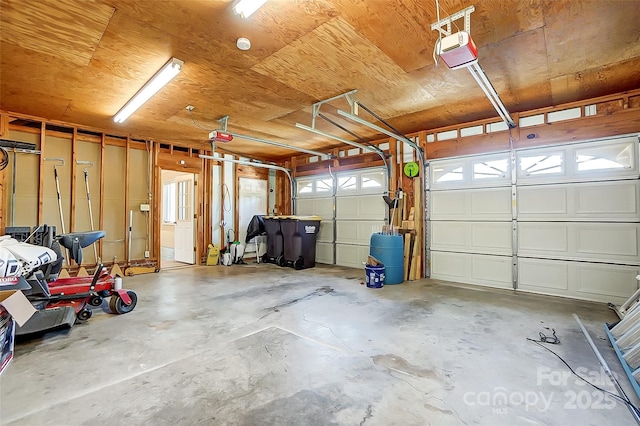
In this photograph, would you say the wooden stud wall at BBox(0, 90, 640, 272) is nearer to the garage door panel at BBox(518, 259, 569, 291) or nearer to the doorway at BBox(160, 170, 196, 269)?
the doorway at BBox(160, 170, 196, 269)

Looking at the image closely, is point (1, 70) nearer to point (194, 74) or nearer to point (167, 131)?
point (194, 74)

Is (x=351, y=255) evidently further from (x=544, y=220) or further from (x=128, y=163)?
(x=128, y=163)

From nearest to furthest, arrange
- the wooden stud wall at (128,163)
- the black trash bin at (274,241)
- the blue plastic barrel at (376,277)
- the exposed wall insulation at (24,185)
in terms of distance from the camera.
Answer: the wooden stud wall at (128,163) < the exposed wall insulation at (24,185) < the blue plastic barrel at (376,277) < the black trash bin at (274,241)

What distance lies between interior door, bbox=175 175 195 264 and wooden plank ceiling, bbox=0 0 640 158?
2731 mm

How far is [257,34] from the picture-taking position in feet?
8.79

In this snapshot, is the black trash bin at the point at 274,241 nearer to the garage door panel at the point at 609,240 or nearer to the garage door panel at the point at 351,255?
the garage door panel at the point at 351,255

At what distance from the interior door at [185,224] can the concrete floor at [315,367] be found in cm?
339

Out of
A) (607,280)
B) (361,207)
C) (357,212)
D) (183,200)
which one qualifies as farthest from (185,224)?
(607,280)

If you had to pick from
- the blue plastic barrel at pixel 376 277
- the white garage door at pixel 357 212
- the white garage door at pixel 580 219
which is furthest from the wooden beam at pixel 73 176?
the white garage door at pixel 580 219

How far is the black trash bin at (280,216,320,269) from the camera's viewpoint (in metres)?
6.61

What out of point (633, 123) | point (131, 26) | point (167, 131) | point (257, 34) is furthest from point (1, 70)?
point (633, 123)

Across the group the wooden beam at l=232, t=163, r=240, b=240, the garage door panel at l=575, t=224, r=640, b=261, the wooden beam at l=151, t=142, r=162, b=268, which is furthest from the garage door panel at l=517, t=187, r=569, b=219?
the wooden beam at l=151, t=142, r=162, b=268

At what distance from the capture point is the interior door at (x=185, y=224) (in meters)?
7.18

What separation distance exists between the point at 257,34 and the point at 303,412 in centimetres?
306
